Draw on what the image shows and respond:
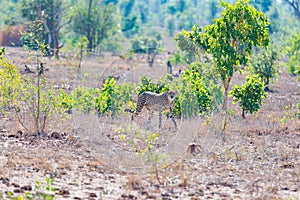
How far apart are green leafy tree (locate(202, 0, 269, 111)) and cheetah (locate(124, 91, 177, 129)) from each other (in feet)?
4.85

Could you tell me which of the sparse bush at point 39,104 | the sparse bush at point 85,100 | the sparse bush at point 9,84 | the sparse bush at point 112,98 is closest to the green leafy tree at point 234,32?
the sparse bush at point 112,98

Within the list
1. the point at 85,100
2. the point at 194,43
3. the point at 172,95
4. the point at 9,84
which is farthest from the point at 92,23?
the point at 9,84

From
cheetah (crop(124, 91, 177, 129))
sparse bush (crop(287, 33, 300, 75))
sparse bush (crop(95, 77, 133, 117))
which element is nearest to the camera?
cheetah (crop(124, 91, 177, 129))

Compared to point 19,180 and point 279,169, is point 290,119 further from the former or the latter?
point 19,180

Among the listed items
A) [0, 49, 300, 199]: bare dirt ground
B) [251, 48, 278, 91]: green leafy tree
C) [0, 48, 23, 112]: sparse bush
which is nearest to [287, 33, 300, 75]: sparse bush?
[251, 48, 278, 91]: green leafy tree

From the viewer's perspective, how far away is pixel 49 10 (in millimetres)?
43781

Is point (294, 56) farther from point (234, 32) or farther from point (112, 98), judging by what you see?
point (112, 98)

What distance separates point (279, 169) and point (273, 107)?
9594 mm

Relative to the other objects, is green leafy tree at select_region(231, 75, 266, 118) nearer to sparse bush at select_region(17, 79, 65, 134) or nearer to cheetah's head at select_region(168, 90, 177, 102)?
cheetah's head at select_region(168, 90, 177, 102)

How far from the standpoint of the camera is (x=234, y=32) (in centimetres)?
1619

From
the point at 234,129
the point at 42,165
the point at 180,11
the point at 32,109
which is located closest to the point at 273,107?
the point at 234,129

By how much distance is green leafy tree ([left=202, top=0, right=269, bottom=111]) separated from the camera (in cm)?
1614

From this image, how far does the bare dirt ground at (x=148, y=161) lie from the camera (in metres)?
10.6

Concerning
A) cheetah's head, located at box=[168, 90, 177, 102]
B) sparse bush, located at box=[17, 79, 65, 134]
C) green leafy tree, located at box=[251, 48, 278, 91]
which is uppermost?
green leafy tree, located at box=[251, 48, 278, 91]
